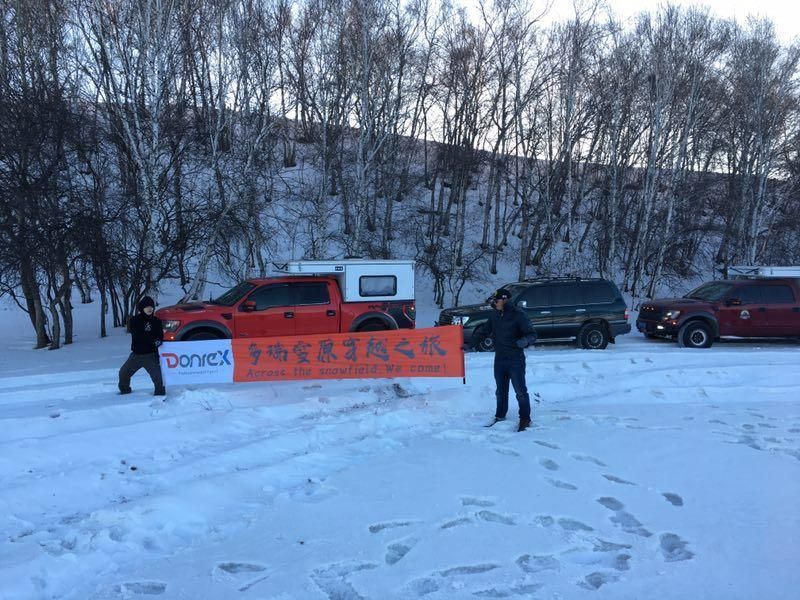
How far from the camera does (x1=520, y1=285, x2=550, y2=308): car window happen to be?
13.0 meters

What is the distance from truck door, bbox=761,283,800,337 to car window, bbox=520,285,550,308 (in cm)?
538

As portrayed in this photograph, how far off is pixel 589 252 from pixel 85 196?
25.7 m

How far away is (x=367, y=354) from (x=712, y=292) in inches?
387

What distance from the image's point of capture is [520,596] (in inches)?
137

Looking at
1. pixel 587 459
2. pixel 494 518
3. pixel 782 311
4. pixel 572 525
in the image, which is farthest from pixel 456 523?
pixel 782 311

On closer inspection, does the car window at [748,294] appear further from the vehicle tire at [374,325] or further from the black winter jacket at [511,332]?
the black winter jacket at [511,332]

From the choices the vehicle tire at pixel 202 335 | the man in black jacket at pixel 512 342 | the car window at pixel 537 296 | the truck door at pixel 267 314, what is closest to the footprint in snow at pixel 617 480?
the man in black jacket at pixel 512 342

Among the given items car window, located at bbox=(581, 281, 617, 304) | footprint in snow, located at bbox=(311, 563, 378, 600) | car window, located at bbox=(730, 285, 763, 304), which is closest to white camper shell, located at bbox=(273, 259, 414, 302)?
car window, located at bbox=(581, 281, 617, 304)

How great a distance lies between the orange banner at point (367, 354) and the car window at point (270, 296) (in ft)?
7.20

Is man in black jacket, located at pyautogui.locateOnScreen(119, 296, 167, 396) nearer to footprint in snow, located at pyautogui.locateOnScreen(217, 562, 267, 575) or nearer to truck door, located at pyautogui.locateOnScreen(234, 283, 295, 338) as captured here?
truck door, located at pyautogui.locateOnScreen(234, 283, 295, 338)

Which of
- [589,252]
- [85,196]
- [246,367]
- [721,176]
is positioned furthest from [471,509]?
[721,176]

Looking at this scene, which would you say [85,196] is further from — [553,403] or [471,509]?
[471,509]

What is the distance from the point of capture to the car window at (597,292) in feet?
43.2

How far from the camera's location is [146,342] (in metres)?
7.96
